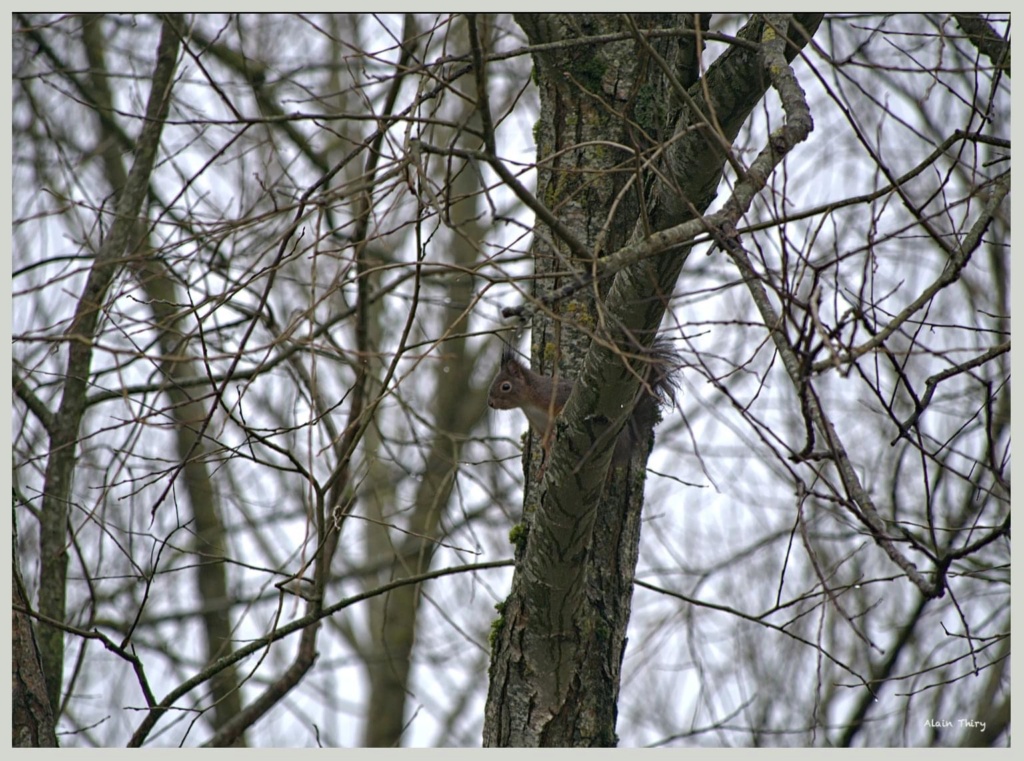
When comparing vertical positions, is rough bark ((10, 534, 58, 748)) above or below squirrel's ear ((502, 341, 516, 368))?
below

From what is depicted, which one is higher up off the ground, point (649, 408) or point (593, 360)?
point (649, 408)

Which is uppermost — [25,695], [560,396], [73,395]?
[73,395]

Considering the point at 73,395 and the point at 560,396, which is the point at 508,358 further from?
the point at 73,395

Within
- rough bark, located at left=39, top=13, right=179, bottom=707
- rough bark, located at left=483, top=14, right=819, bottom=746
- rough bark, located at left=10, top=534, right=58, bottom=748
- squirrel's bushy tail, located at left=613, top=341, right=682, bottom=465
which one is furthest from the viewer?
rough bark, located at left=39, top=13, right=179, bottom=707

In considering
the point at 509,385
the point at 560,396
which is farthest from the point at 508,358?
the point at 560,396

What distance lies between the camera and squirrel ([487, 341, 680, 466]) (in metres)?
2.84

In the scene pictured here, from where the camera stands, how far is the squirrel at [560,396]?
284 centimetres

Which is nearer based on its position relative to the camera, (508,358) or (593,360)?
(593,360)

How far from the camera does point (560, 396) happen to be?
326cm

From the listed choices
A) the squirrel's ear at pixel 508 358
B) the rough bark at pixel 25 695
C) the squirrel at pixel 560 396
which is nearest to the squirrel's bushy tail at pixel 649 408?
the squirrel at pixel 560 396

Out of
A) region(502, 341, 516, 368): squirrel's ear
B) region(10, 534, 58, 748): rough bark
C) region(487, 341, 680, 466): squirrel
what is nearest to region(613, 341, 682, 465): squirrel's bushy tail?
region(487, 341, 680, 466): squirrel

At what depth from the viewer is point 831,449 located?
1440 millimetres

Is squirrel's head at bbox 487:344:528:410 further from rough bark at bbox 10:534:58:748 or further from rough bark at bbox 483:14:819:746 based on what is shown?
rough bark at bbox 10:534:58:748

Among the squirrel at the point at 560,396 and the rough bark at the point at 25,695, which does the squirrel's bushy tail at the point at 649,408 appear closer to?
the squirrel at the point at 560,396
